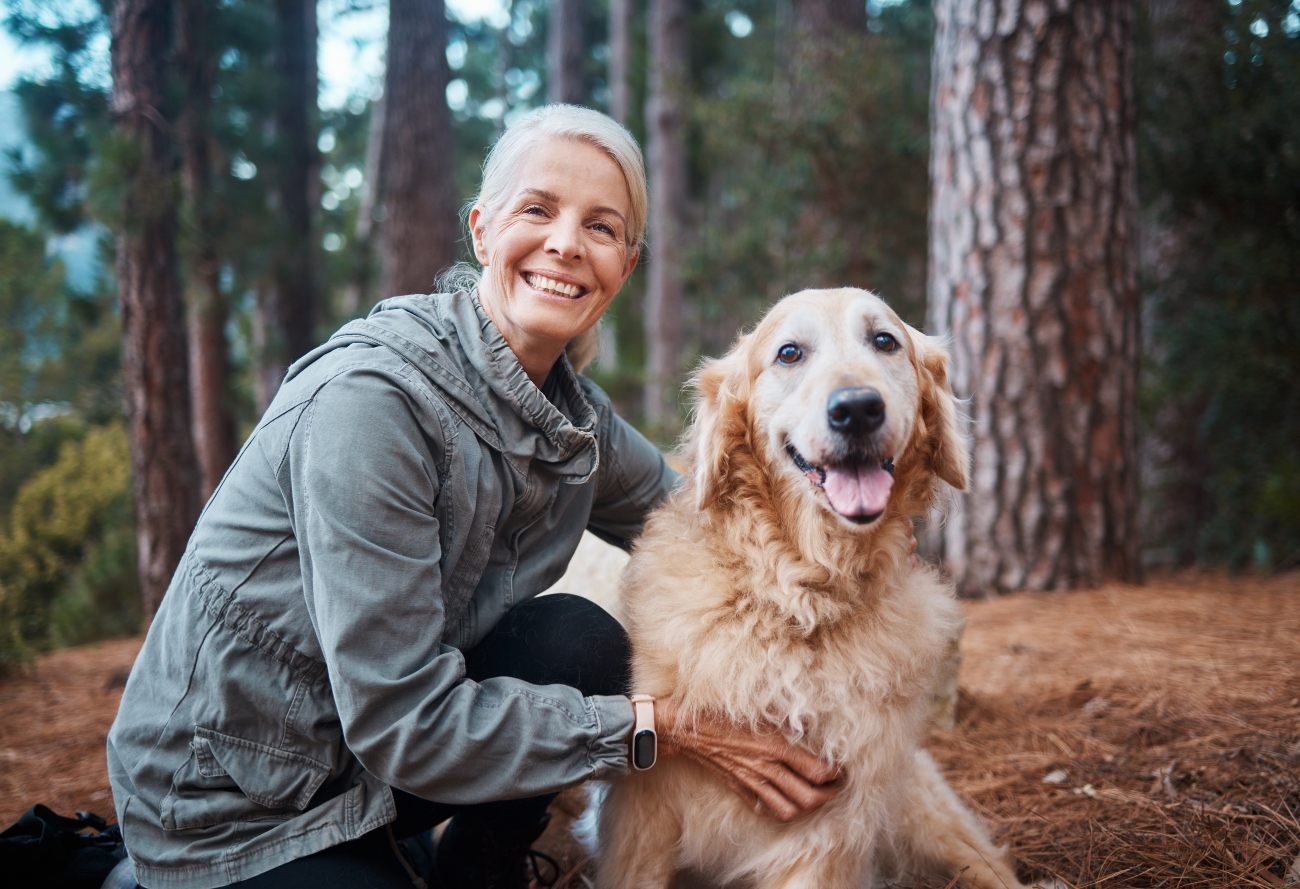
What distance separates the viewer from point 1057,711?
10.3ft

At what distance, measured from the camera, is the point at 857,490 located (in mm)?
1879

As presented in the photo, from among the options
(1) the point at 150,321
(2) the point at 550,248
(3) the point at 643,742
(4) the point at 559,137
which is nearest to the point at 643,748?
(3) the point at 643,742

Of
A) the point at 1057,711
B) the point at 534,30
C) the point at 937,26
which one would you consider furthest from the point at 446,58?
the point at 534,30

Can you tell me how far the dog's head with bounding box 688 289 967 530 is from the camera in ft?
6.15

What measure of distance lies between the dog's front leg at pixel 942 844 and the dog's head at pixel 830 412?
0.80 meters

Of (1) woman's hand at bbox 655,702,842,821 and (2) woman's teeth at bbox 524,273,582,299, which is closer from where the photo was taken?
(1) woman's hand at bbox 655,702,842,821

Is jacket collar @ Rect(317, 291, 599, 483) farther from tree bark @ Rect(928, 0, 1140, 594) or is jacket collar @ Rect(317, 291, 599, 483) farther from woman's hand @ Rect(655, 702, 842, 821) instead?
tree bark @ Rect(928, 0, 1140, 594)

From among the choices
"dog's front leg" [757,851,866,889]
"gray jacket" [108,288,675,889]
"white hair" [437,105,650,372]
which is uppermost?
"white hair" [437,105,650,372]

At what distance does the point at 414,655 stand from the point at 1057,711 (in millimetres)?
2545

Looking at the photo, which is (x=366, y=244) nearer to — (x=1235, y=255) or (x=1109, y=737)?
(x=1235, y=255)

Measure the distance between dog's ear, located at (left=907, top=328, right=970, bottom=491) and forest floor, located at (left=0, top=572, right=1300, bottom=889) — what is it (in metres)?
1.02

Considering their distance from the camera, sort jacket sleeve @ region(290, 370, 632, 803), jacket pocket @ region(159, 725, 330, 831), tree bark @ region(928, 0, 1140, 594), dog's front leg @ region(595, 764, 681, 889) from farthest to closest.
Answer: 1. tree bark @ region(928, 0, 1140, 594)
2. dog's front leg @ region(595, 764, 681, 889)
3. jacket pocket @ region(159, 725, 330, 831)
4. jacket sleeve @ region(290, 370, 632, 803)

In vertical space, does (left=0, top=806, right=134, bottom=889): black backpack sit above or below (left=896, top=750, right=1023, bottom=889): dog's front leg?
above

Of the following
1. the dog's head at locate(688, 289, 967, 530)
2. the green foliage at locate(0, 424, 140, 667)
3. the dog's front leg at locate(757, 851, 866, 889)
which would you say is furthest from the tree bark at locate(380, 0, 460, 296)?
the dog's front leg at locate(757, 851, 866, 889)
